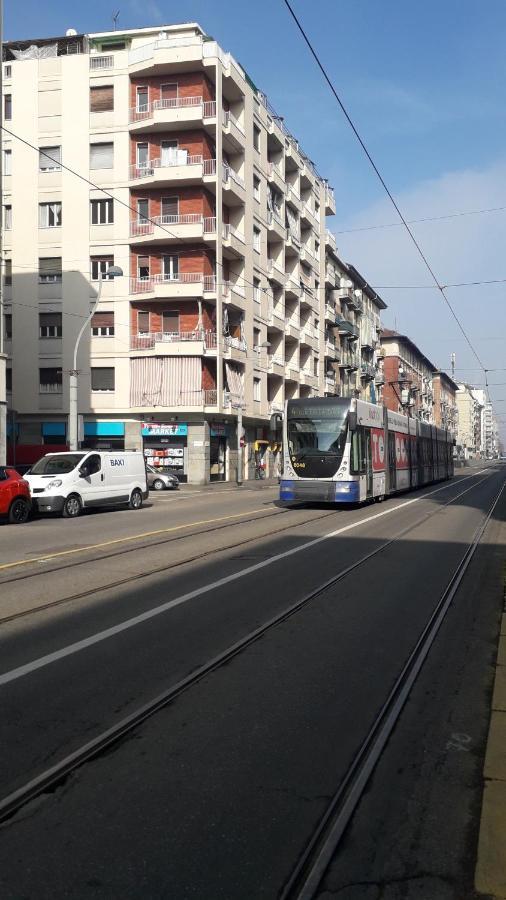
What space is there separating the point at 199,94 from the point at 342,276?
3100 cm

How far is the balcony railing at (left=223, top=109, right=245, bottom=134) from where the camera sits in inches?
1525

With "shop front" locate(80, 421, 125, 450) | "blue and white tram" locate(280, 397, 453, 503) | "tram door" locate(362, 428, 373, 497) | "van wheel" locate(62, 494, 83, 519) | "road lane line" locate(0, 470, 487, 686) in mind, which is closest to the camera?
"road lane line" locate(0, 470, 487, 686)

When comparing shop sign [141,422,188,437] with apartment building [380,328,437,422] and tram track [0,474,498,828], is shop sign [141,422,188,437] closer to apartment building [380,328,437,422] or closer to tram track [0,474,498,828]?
tram track [0,474,498,828]

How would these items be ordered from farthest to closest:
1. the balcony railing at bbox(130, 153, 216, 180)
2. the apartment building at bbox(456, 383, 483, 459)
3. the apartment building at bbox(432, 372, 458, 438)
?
the apartment building at bbox(456, 383, 483, 459) → the apartment building at bbox(432, 372, 458, 438) → the balcony railing at bbox(130, 153, 216, 180)

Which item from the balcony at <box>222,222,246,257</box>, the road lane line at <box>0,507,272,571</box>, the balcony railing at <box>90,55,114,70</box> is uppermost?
the balcony railing at <box>90,55,114,70</box>

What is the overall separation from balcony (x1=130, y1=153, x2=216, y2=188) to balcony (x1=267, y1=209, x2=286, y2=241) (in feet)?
27.4

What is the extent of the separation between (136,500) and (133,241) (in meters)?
19.5

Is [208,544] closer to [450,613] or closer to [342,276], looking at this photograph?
[450,613]

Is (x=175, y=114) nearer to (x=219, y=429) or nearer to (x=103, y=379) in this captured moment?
(x=103, y=379)

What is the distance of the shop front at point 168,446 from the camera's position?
39344mm

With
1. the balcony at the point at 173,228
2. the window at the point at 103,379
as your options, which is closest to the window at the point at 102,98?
the balcony at the point at 173,228

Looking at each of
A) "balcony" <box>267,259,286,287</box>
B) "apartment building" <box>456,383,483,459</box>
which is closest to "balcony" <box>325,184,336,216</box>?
"balcony" <box>267,259,286,287</box>

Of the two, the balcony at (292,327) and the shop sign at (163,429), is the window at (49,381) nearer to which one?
the shop sign at (163,429)

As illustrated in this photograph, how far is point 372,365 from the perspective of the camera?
77438 mm
